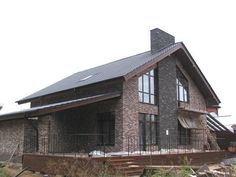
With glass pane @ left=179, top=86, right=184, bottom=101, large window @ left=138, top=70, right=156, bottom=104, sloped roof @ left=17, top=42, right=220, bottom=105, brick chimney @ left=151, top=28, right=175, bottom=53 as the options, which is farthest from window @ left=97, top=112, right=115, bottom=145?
glass pane @ left=179, top=86, right=184, bottom=101

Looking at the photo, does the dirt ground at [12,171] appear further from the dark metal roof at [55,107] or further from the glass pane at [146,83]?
the glass pane at [146,83]

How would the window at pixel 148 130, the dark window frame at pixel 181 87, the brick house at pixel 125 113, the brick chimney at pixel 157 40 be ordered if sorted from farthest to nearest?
the dark window frame at pixel 181 87, the brick chimney at pixel 157 40, the window at pixel 148 130, the brick house at pixel 125 113

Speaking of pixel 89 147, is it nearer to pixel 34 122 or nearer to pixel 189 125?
pixel 34 122

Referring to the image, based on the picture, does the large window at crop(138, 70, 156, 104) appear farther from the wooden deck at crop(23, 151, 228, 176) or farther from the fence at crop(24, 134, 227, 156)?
the wooden deck at crop(23, 151, 228, 176)

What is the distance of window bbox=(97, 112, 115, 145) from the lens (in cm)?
1816

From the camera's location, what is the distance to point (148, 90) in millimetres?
19719

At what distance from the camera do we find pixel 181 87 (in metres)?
22.6

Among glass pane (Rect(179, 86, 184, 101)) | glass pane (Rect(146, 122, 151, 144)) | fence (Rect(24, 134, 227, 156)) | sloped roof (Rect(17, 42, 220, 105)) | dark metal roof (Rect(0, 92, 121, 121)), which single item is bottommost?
fence (Rect(24, 134, 227, 156))

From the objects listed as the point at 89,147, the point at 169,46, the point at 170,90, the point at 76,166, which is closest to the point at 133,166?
the point at 76,166

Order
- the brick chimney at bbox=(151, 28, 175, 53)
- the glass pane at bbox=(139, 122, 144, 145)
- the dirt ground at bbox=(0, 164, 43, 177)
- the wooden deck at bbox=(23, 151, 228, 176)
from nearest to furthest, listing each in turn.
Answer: the wooden deck at bbox=(23, 151, 228, 176)
the dirt ground at bbox=(0, 164, 43, 177)
the glass pane at bbox=(139, 122, 144, 145)
the brick chimney at bbox=(151, 28, 175, 53)

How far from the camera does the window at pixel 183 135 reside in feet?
71.2

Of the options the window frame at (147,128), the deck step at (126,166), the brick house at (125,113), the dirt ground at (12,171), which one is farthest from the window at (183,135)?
the dirt ground at (12,171)

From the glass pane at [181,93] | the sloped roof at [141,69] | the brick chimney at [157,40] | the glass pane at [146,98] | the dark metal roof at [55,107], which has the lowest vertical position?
the dark metal roof at [55,107]

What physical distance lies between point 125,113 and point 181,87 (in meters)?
6.43
